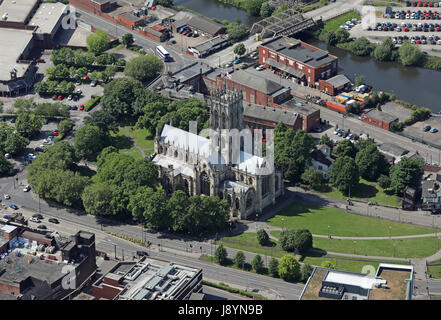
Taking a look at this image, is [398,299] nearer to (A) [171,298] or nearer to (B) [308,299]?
(B) [308,299]

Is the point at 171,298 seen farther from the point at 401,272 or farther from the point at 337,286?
the point at 401,272
